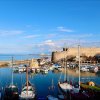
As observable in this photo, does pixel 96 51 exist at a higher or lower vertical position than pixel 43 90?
higher

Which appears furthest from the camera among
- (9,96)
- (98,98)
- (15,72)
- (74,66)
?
(74,66)

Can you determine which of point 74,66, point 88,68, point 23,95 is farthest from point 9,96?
point 74,66

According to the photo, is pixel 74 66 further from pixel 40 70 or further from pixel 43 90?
pixel 43 90

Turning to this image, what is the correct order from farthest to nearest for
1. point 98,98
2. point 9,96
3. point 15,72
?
1. point 15,72
2. point 9,96
3. point 98,98

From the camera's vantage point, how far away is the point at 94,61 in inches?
2510

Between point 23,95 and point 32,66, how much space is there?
27139 mm

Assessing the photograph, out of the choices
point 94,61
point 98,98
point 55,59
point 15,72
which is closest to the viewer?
point 98,98

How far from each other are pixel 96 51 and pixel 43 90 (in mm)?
45646

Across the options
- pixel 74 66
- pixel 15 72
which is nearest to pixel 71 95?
pixel 15 72

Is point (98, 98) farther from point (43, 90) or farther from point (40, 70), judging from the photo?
point (40, 70)

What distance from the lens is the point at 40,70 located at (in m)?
49.1

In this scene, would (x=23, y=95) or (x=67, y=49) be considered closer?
(x=23, y=95)

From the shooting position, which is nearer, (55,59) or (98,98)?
(98,98)

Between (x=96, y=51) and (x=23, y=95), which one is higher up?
(x=96, y=51)
